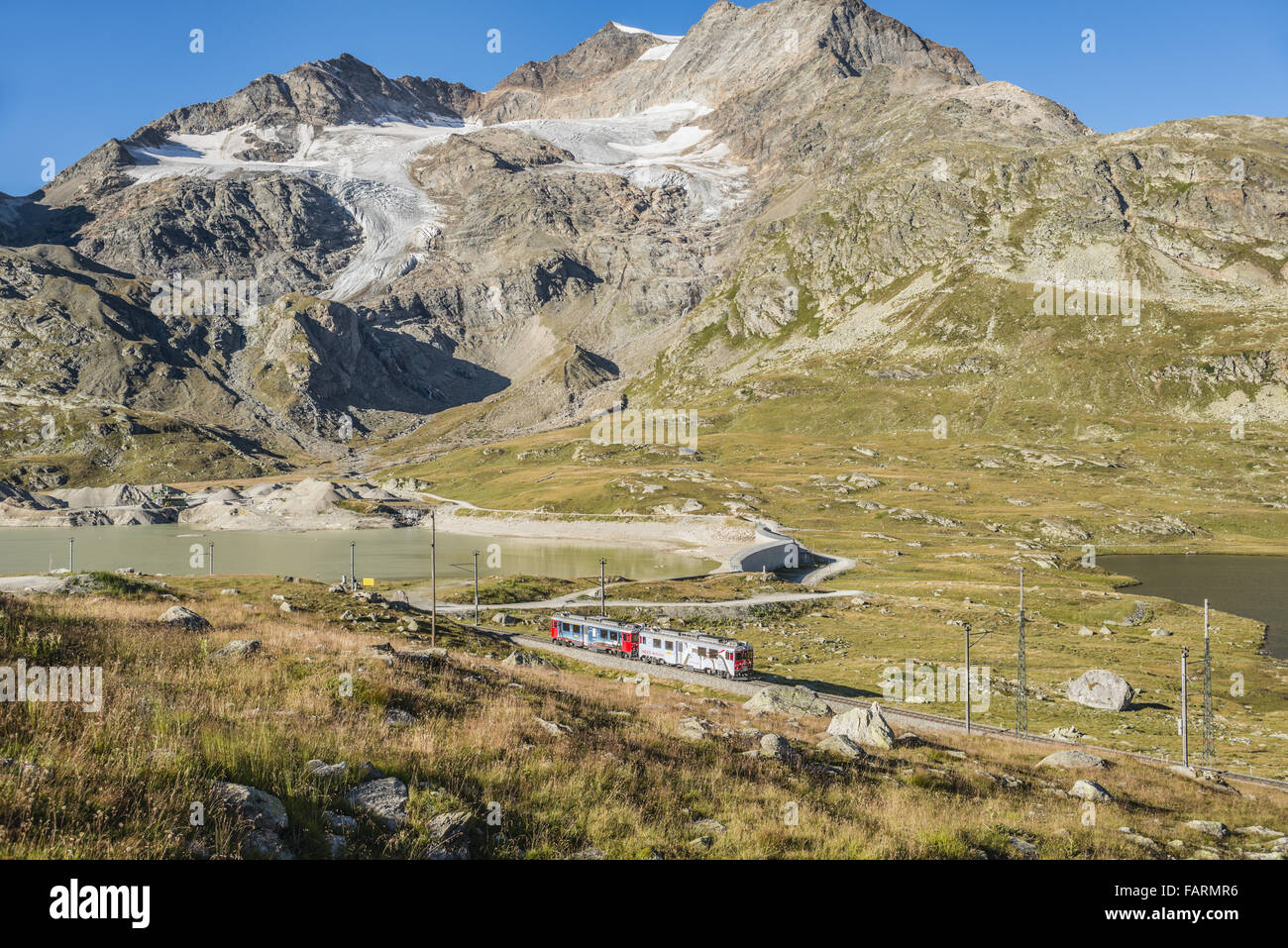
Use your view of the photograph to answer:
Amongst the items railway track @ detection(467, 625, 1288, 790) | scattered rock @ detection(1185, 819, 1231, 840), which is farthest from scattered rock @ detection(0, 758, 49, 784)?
railway track @ detection(467, 625, 1288, 790)

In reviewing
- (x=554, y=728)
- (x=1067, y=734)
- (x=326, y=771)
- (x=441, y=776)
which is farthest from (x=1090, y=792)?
(x=1067, y=734)

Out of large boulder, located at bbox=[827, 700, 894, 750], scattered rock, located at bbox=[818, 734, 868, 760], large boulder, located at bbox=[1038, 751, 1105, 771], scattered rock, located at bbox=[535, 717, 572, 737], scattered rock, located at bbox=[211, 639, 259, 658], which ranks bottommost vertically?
large boulder, located at bbox=[1038, 751, 1105, 771]

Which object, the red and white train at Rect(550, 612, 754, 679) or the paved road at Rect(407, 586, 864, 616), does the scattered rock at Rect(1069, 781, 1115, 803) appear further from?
the paved road at Rect(407, 586, 864, 616)

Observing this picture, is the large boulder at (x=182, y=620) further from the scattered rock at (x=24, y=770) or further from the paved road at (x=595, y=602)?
the paved road at (x=595, y=602)

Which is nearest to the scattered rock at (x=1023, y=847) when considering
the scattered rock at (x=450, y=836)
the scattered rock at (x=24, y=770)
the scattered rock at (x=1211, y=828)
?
the scattered rock at (x=1211, y=828)
